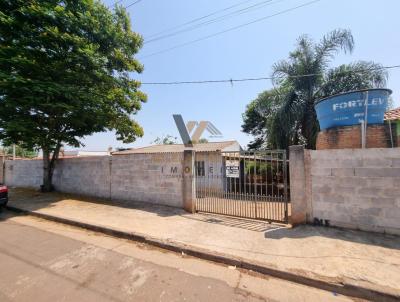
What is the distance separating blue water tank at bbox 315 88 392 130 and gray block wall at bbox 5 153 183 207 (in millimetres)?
4618

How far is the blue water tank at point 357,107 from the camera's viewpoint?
5.37 m

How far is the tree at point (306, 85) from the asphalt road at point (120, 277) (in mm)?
10145

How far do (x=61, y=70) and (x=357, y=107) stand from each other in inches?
385

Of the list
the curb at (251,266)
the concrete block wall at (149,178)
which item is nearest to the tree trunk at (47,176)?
the concrete block wall at (149,178)

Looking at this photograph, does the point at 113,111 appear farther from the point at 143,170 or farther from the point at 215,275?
the point at 215,275

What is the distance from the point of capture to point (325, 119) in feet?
20.0

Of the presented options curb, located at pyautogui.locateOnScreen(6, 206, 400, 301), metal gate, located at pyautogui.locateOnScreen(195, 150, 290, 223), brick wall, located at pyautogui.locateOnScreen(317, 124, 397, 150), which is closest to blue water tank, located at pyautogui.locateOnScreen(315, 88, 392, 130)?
brick wall, located at pyautogui.locateOnScreen(317, 124, 397, 150)

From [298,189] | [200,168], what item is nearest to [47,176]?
[200,168]

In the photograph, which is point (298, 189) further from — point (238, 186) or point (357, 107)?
point (357, 107)

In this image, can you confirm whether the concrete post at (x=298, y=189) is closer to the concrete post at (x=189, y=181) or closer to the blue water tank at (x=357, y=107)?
the blue water tank at (x=357, y=107)

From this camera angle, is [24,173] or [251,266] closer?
[251,266]

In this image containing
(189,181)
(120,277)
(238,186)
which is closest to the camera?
(120,277)

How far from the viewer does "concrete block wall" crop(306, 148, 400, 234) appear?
433 centimetres

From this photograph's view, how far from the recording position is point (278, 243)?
14.2ft
